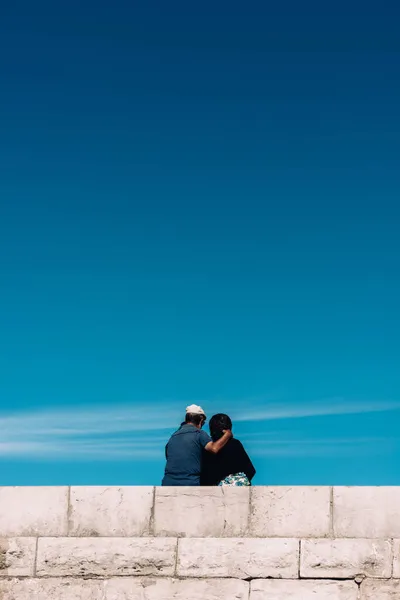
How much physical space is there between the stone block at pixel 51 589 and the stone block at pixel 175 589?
0.42 ft

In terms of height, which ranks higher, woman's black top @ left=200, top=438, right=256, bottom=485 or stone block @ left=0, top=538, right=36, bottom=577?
woman's black top @ left=200, top=438, right=256, bottom=485

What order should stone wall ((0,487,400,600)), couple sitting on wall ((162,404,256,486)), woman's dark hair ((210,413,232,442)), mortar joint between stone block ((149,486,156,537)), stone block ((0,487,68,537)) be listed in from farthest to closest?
1. woman's dark hair ((210,413,232,442))
2. couple sitting on wall ((162,404,256,486))
3. stone block ((0,487,68,537))
4. mortar joint between stone block ((149,486,156,537))
5. stone wall ((0,487,400,600))

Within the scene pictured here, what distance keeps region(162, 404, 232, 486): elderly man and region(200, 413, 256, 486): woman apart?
0.10m

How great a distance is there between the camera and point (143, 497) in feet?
29.3

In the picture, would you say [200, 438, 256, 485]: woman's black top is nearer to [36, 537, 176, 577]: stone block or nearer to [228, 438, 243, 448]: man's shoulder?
[228, 438, 243, 448]: man's shoulder

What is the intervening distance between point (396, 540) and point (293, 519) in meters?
0.86

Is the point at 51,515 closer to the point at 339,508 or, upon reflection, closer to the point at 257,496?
the point at 257,496

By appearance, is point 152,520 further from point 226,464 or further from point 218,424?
point 218,424

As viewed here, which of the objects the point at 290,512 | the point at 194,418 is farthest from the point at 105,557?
the point at 290,512

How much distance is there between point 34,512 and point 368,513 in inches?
116

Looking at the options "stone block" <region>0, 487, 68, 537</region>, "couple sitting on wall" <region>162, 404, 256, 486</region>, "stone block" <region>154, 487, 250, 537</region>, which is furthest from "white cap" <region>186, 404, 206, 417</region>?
"stone block" <region>0, 487, 68, 537</region>

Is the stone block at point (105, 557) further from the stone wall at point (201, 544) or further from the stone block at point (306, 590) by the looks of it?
the stone block at point (306, 590)

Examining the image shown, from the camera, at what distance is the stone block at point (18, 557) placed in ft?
29.3

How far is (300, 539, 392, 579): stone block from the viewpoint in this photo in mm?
8367
